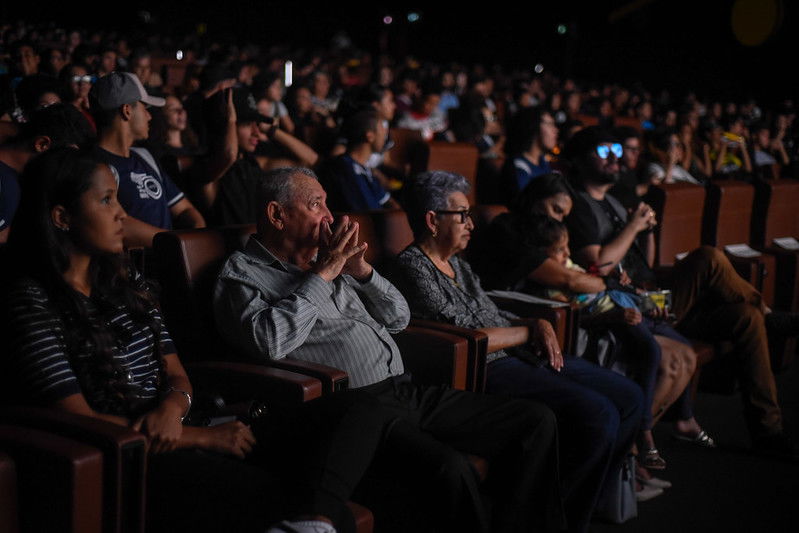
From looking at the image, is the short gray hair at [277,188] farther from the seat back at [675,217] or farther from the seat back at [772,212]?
the seat back at [772,212]

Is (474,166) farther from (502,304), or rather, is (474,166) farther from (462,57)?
(462,57)

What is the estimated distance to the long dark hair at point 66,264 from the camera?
1594 mm

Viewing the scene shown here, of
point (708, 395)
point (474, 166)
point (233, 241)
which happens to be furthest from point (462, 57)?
point (233, 241)

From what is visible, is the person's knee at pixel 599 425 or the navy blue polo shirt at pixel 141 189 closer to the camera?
the person's knee at pixel 599 425

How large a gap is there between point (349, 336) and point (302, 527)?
0.69 meters

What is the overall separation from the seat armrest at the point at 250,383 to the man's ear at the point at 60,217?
1.51 ft

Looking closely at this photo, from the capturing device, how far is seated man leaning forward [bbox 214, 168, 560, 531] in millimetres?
1994

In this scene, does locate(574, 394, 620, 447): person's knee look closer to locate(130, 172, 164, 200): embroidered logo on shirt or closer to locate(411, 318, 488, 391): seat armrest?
locate(411, 318, 488, 391): seat armrest

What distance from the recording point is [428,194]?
2586 millimetres

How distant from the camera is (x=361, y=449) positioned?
1.66 m

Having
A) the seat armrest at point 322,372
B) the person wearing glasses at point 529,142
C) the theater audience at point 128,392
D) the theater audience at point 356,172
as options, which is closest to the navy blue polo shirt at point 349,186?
the theater audience at point 356,172

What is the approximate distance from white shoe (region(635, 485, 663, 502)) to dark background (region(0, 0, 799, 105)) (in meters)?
10.5

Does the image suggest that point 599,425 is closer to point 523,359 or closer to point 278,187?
point 523,359

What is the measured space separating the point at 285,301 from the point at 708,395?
247 cm
